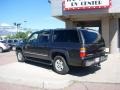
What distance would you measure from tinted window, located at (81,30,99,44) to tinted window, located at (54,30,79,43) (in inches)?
14.0

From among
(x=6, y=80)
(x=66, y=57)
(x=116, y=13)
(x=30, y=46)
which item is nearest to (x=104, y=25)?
(x=116, y=13)

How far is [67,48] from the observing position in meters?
8.81

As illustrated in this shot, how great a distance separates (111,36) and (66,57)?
27.4 feet

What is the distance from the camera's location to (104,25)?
1666 centimetres

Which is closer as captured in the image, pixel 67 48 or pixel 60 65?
pixel 67 48

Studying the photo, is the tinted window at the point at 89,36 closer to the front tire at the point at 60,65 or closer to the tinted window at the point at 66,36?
the tinted window at the point at 66,36

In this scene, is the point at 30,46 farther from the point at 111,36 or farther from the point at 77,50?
the point at 111,36

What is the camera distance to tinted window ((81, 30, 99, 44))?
28.1ft

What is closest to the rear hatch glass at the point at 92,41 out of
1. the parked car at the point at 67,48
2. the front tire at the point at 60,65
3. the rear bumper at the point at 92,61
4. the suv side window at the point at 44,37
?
the parked car at the point at 67,48

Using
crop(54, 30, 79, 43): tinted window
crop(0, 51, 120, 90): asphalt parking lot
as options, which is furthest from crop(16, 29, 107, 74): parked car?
crop(0, 51, 120, 90): asphalt parking lot

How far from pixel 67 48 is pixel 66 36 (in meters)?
0.61

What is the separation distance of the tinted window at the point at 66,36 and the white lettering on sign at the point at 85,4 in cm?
595

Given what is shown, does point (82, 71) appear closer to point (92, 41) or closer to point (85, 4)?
point (92, 41)

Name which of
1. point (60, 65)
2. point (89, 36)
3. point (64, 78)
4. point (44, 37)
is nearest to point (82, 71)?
point (60, 65)
